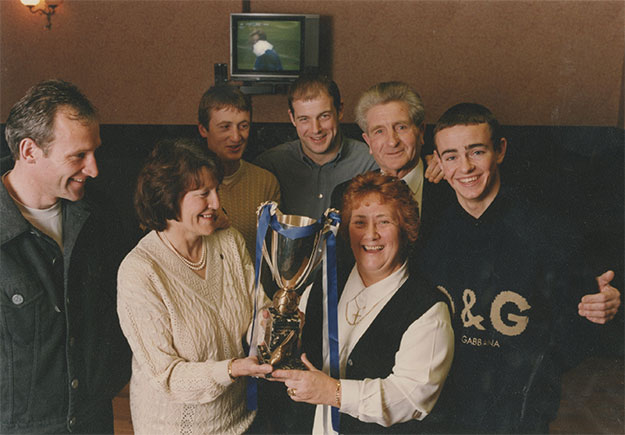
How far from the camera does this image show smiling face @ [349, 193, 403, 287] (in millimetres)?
1475

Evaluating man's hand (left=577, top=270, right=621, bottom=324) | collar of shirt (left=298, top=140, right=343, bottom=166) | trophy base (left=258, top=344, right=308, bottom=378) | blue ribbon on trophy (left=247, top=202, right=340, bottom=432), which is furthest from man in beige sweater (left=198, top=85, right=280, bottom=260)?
man's hand (left=577, top=270, right=621, bottom=324)

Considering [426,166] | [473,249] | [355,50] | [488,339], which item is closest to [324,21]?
[355,50]

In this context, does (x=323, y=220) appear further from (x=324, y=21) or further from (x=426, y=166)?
(x=324, y=21)

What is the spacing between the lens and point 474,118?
1.48 metres

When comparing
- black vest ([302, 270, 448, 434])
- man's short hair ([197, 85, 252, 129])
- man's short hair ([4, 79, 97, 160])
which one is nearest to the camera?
man's short hair ([4, 79, 97, 160])

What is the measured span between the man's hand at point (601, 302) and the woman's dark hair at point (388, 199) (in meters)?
0.57

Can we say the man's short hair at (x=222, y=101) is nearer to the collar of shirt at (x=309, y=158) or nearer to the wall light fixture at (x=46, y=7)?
the collar of shirt at (x=309, y=158)

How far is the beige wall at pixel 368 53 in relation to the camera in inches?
60.2

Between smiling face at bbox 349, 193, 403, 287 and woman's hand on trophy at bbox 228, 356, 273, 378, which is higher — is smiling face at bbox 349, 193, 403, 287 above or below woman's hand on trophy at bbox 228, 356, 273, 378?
above

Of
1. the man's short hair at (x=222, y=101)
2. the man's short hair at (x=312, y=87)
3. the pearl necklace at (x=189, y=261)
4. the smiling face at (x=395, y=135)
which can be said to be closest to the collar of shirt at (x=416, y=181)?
the smiling face at (x=395, y=135)

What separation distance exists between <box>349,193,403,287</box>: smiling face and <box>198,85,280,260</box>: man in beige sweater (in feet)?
1.15

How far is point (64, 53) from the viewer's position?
1719 mm

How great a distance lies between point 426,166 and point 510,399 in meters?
0.78

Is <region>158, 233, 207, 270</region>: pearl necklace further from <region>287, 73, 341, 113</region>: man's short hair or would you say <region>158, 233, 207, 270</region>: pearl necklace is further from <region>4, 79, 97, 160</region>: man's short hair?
<region>287, 73, 341, 113</region>: man's short hair
